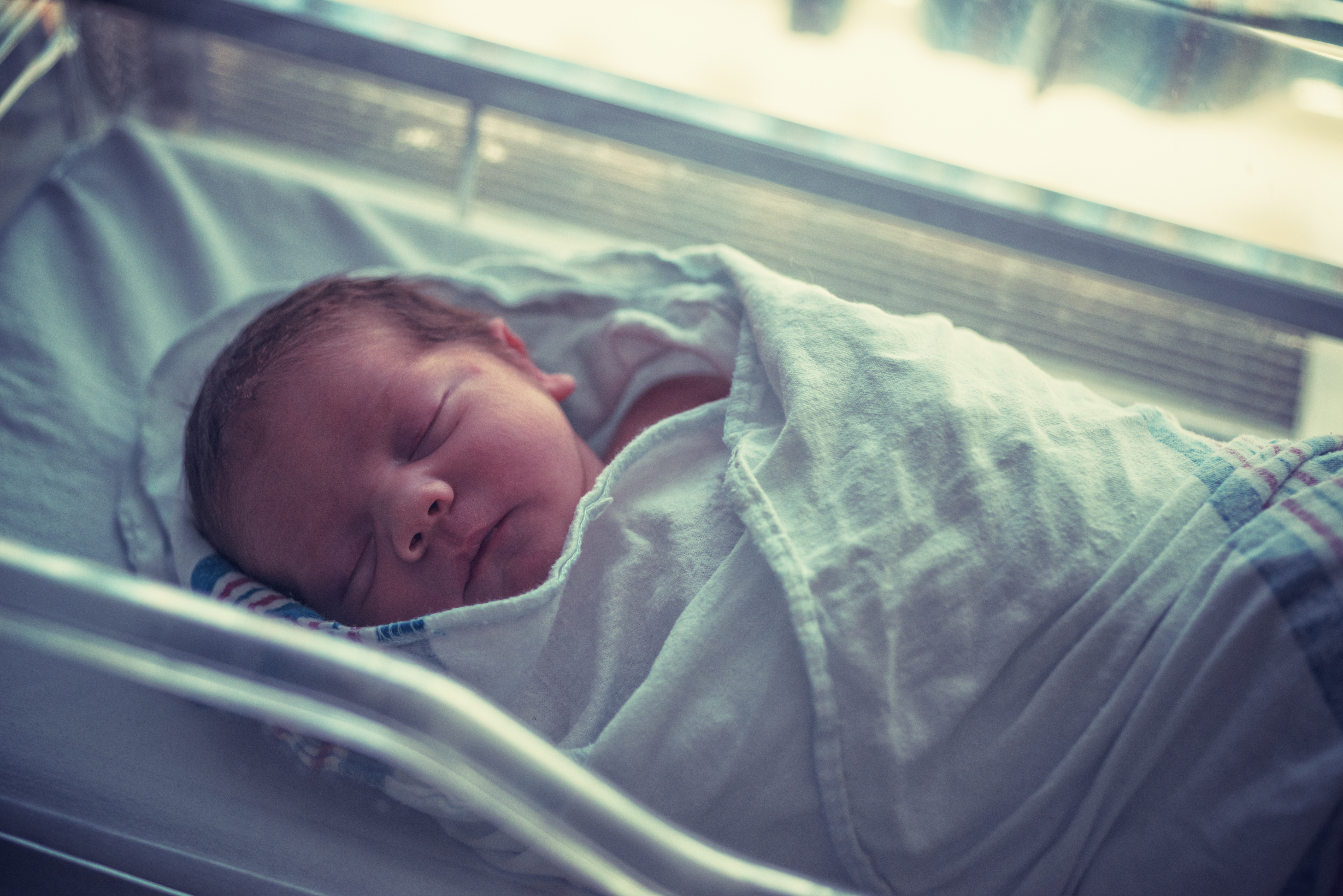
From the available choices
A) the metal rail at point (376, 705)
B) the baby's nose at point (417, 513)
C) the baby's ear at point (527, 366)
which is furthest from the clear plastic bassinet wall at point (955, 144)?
the metal rail at point (376, 705)

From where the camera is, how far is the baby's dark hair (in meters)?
0.81

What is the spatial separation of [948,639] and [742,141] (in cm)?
64

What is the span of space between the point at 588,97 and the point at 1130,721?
0.85 m

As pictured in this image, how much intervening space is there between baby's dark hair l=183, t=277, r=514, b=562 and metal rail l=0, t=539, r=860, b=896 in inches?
11.8

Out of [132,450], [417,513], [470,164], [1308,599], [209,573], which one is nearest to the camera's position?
[1308,599]

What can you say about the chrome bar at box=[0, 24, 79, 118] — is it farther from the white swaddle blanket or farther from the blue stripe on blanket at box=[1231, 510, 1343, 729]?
the blue stripe on blanket at box=[1231, 510, 1343, 729]

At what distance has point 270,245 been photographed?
1.20 meters

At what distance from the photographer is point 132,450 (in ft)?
3.34

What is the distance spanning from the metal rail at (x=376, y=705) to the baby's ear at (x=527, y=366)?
45cm

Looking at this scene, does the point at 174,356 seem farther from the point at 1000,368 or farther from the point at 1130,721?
the point at 1130,721

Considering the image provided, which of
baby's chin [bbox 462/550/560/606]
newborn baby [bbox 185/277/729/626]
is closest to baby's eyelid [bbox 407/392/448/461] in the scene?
newborn baby [bbox 185/277/729/626]

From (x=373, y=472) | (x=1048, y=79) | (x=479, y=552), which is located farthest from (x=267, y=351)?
(x=1048, y=79)

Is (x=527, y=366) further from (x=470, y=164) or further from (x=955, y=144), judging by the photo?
(x=955, y=144)

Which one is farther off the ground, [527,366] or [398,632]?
[527,366]
